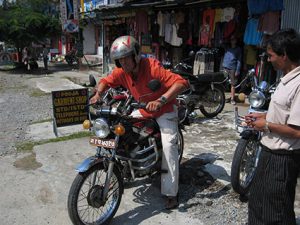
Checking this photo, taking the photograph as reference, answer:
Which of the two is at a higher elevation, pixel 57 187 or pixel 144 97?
pixel 144 97

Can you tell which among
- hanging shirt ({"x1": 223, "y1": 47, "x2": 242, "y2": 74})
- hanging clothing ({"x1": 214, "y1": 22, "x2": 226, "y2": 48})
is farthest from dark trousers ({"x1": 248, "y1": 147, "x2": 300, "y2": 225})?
hanging clothing ({"x1": 214, "y1": 22, "x2": 226, "y2": 48})

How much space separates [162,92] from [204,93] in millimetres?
3980

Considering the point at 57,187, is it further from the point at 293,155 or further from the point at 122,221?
the point at 293,155

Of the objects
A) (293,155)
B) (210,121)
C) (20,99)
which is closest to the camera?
(293,155)

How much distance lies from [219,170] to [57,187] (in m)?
2.19

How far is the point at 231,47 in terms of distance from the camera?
973cm

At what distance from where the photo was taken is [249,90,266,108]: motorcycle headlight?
4035 mm

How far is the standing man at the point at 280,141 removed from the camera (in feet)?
7.52

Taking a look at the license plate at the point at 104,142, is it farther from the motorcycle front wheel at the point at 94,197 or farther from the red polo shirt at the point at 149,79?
the red polo shirt at the point at 149,79

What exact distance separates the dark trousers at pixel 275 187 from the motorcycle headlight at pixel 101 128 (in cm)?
141

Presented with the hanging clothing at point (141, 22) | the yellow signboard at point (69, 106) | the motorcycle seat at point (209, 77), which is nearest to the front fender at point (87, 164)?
the yellow signboard at point (69, 106)

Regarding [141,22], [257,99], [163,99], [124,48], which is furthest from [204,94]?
[141,22]

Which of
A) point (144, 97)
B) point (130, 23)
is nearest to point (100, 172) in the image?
point (144, 97)

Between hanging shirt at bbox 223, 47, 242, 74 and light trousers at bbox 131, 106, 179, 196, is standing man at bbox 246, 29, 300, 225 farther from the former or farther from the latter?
hanging shirt at bbox 223, 47, 242, 74
